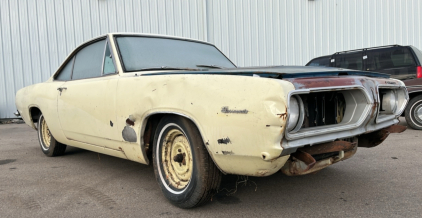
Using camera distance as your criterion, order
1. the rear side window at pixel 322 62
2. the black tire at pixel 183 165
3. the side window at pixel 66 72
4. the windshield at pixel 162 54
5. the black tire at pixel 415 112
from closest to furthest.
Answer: the black tire at pixel 183 165 → the windshield at pixel 162 54 → the side window at pixel 66 72 → the black tire at pixel 415 112 → the rear side window at pixel 322 62

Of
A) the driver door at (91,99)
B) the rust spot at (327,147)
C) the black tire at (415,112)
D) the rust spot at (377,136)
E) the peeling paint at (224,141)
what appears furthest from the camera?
the black tire at (415,112)

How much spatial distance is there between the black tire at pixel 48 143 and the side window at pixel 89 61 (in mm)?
1089

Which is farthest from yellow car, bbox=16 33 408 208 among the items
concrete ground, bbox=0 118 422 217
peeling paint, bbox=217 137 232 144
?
concrete ground, bbox=0 118 422 217

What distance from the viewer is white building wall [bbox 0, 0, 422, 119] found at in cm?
930

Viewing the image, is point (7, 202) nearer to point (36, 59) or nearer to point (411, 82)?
point (411, 82)

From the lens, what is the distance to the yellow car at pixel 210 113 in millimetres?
1884

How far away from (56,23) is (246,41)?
19.6 ft

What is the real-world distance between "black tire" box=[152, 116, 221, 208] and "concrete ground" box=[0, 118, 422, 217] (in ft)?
0.44

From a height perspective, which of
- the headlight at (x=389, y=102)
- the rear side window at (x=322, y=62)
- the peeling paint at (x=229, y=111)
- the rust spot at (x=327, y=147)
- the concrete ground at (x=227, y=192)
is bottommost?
the concrete ground at (x=227, y=192)

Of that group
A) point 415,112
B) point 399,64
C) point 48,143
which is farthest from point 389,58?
point 48,143

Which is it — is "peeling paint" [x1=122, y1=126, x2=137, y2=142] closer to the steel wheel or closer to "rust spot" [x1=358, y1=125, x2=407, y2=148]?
the steel wheel

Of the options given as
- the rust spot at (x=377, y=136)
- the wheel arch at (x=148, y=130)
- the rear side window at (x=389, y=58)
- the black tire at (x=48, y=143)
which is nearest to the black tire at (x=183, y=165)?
the wheel arch at (x=148, y=130)

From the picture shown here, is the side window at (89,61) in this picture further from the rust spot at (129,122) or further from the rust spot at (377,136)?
the rust spot at (377,136)

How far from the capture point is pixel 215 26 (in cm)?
1052
